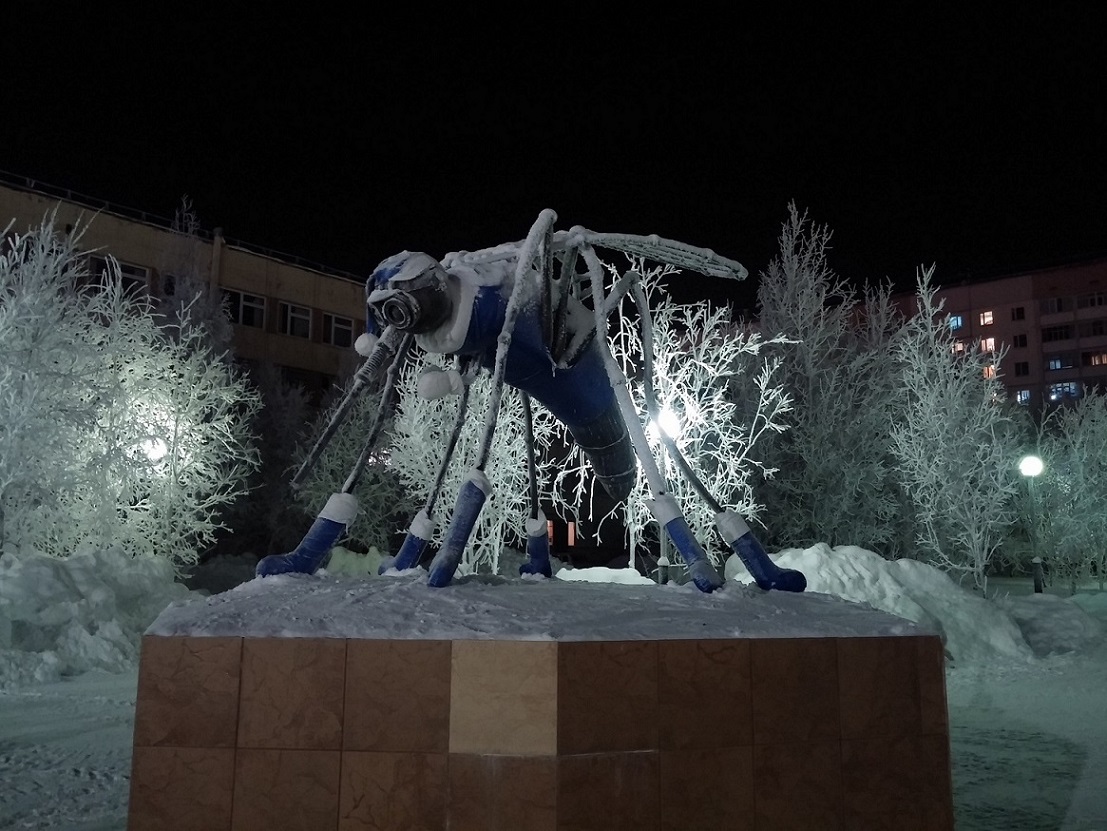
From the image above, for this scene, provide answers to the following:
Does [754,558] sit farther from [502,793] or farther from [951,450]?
[951,450]

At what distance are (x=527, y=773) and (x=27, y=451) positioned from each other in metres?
14.8

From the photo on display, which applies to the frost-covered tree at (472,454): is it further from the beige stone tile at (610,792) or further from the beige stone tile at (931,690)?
the beige stone tile at (610,792)

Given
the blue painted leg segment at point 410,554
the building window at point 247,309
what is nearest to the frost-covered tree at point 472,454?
the building window at point 247,309

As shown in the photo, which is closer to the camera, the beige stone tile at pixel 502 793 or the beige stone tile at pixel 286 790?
the beige stone tile at pixel 502 793

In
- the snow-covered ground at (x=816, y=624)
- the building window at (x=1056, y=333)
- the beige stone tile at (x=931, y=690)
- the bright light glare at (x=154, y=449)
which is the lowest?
the snow-covered ground at (x=816, y=624)

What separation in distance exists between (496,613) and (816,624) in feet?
5.12

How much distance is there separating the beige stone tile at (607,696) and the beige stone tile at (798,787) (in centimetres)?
56

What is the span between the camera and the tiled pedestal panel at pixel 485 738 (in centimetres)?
367

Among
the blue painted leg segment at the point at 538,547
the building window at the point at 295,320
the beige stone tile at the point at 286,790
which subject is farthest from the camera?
the building window at the point at 295,320

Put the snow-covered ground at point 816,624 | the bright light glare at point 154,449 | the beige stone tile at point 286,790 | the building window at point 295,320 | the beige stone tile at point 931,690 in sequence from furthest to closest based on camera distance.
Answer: the building window at point 295,320, the bright light glare at point 154,449, the snow-covered ground at point 816,624, the beige stone tile at point 931,690, the beige stone tile at point 286,790

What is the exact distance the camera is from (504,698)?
3.71m

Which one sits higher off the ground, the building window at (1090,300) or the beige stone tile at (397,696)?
the building window at (1090,300)

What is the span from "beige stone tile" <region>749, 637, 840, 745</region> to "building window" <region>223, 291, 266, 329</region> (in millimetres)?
27677

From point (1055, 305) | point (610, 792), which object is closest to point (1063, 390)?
point (1055, 305)
